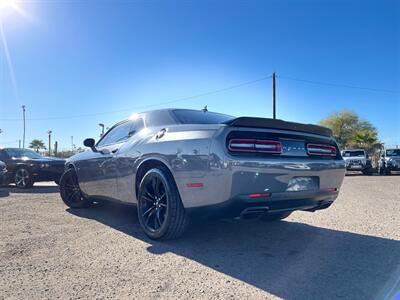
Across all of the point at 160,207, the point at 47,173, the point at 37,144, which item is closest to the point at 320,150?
the point at 160,207

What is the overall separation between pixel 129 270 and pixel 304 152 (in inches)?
77.6

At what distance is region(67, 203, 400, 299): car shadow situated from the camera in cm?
236

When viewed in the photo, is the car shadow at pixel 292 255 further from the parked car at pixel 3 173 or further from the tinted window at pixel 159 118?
the parked car at pixel 3 173

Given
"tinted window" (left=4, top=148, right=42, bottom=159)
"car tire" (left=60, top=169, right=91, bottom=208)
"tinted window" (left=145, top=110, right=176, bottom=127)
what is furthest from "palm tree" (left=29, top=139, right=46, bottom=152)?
"tinted window" (left=145, top=110, right=176, bottom=127)

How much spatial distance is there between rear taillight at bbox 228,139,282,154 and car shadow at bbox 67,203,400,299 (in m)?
0.96

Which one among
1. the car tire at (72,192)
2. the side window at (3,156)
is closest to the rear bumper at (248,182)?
the car tire at (72,192)

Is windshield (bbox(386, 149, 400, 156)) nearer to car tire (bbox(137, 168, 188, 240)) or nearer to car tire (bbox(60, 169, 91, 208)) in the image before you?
car tire (bbox(60, 169, 91, 208))

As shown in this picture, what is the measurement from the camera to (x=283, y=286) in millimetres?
2354

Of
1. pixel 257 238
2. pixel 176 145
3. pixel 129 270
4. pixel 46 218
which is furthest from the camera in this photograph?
pixel 46 218

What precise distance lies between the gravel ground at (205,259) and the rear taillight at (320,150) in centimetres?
94

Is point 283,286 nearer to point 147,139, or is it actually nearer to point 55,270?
point 55,270

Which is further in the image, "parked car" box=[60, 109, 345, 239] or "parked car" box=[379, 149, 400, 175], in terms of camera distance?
"parked car" box=[379, 149, 400, 175]

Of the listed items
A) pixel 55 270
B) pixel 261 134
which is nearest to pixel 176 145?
pixel 261 134

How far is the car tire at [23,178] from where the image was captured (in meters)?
9.29
